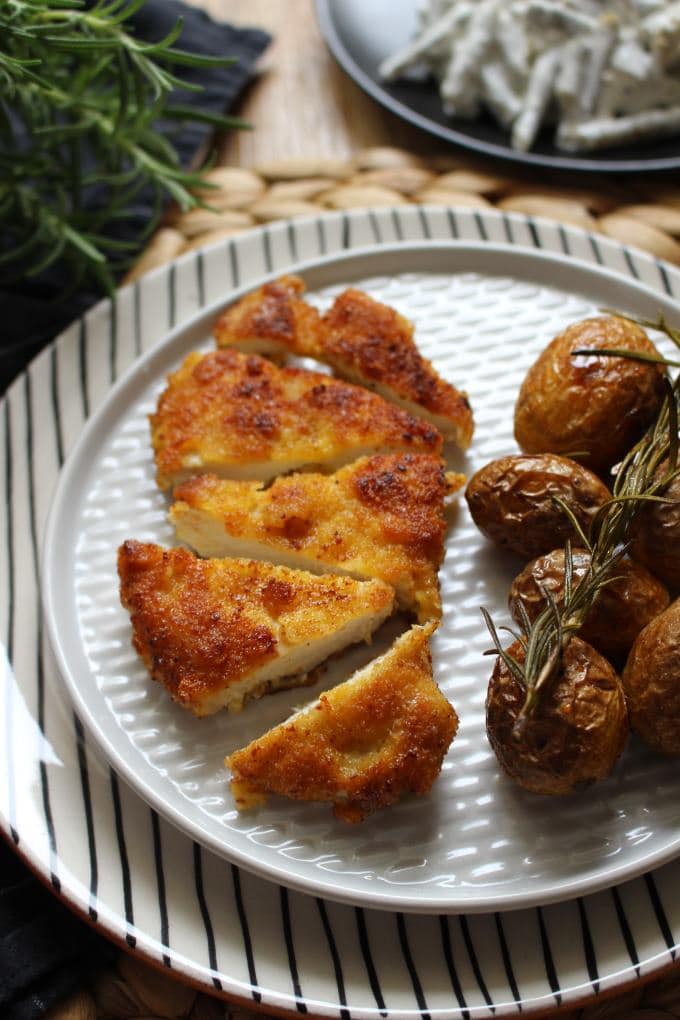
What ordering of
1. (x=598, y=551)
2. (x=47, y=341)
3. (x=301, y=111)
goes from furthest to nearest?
(x=301, y=111) < (x=47, y=341) < (x=598, y=551)

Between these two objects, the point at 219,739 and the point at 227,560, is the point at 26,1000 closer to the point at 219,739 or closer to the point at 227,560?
the point at 219,739

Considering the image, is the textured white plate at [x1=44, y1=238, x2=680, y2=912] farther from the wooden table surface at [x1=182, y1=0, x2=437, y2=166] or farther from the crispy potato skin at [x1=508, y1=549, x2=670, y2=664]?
the wooden table surface at [x1=182, y1=0, x2=437, y2=166]

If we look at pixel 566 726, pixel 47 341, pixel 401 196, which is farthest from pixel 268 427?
pixel 401 196

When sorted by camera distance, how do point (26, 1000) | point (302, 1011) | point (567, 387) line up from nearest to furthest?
point (302, 1011) → point (26, 1000) → point (567, 387)

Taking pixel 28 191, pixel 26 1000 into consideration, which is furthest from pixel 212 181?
pixel 26 1000

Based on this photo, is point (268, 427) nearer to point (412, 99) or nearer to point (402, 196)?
point (402, 196)

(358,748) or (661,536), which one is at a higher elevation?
(661,536)

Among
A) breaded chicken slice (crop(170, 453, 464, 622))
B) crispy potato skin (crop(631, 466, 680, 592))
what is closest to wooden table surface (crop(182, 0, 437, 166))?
breaded chicken slice (crop(170, 453, 464, 622))
